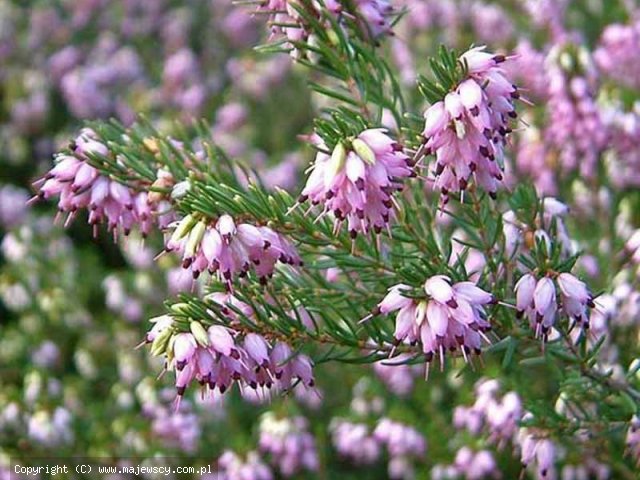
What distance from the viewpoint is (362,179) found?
185cm

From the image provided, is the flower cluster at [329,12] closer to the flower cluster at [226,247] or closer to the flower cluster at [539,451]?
the flower cluster at [226,247]

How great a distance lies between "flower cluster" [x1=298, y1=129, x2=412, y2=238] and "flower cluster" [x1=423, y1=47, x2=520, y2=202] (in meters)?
0.08

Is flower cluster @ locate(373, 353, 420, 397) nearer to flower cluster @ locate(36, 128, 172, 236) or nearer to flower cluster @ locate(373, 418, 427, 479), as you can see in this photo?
flower cluster @ locate(373, 418, 427, 479)

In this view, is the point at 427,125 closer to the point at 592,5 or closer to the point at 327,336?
the point at 327,336

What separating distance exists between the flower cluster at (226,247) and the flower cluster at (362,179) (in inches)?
6.4

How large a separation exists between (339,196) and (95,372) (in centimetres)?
379

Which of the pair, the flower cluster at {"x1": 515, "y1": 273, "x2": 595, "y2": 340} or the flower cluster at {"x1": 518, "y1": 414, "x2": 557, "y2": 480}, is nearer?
the flower cluster at {"x1": 515, "y1": 273, "x2": 595, "y2": 340}

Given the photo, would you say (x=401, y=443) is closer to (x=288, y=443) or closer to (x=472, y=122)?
(x=288, y=443)

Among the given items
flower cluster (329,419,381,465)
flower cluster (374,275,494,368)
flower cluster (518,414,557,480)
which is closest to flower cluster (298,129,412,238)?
flower cluster (374,275,494,368)

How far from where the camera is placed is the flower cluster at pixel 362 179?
1.86 meters

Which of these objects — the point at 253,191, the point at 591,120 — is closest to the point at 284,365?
the point at 253,191

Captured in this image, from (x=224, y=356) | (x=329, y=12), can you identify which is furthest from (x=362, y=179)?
(x=329, y=12)

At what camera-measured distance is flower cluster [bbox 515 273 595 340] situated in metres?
2.03

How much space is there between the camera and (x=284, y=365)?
83.3 inches
